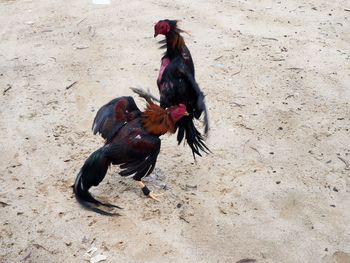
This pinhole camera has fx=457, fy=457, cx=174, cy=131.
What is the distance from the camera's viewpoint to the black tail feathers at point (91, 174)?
13.1 feet

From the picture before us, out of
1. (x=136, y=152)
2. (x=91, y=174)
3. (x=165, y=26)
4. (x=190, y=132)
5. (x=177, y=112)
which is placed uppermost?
(x=165, y=26)

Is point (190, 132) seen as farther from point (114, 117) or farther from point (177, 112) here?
point (114, 117)

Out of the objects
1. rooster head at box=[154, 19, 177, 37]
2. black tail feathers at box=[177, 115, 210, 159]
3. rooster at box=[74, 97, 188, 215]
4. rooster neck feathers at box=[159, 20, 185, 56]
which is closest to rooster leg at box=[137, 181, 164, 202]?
rooster at box=[74, 97, 188, 215]

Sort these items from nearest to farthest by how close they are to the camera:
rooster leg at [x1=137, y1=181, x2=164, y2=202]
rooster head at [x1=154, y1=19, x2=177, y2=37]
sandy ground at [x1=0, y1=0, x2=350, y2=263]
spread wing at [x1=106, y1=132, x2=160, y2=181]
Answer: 1. spread wing at [x1=106, y1=132, x2=160, y2=181]
2. sandy ground at [x1=0, y1=0, x2=350, y2=263]
3. rooster head at [x1=154, y1=19, x2=177, y2=37]
4. rooster leg at [x1=137, y1=181, x2=164, y2=202]

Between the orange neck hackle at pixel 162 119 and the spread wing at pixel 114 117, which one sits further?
the spread wing at pixel 114 117

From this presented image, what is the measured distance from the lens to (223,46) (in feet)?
23.2

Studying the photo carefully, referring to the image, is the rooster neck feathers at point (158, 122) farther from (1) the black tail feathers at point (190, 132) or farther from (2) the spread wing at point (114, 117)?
(1) the black tail feathers at point (190, 132)

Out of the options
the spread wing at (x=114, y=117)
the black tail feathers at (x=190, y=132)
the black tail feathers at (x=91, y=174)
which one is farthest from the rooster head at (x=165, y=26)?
the black tail feathers at (x=91, y=174)

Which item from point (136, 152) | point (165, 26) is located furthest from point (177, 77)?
point (136, 152)

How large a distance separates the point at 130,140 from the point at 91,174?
18.5 inches

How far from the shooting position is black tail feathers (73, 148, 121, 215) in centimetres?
401

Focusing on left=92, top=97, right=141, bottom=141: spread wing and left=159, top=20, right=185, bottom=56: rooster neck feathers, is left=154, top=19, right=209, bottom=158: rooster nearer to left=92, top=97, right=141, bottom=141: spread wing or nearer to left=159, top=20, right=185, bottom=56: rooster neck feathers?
left=159, top=20, right=185, bottom=56: rooster neck feathers

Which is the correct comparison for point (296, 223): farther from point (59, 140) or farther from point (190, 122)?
point (59, 140)

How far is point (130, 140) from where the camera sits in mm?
3967
